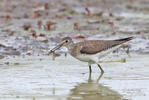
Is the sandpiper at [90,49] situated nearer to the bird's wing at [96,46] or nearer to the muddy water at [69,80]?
Answer: the bird's wing at [96,46]

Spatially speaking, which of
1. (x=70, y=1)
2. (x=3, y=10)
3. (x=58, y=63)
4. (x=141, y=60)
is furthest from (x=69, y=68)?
(x=70, y=1)

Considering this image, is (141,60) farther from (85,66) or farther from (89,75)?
(89,75)

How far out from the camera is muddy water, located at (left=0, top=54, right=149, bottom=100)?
6.68 metres

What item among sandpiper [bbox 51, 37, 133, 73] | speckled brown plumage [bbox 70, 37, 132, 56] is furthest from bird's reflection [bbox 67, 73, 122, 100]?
speckled brown plumage [bbox 70, 37, 132, 56]

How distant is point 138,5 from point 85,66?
10.3 m

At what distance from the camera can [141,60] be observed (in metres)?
9.96

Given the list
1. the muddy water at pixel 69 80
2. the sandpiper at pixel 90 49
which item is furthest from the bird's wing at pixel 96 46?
the muddy water at pixel 69 80

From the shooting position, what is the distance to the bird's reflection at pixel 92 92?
6.58m

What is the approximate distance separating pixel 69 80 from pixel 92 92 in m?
0.94

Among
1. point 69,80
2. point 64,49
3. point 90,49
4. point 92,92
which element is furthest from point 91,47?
point 64,49

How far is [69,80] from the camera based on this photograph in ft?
25.7

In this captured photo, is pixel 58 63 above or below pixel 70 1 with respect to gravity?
below

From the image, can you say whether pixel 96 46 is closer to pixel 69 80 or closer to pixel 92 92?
pixel 69 80

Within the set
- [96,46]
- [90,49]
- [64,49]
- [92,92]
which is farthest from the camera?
[64,49]
